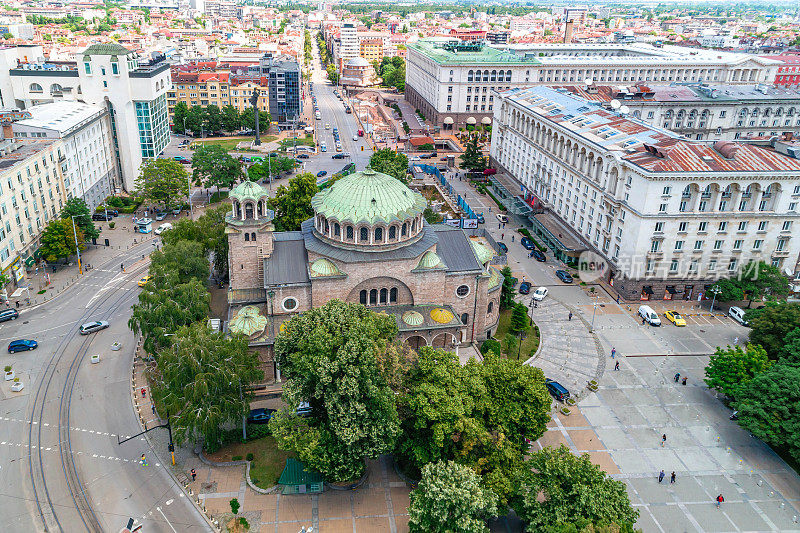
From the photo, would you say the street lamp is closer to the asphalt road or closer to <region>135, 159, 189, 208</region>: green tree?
the asphalt road

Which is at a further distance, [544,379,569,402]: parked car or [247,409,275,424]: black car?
[544,379,569,402]: parked car

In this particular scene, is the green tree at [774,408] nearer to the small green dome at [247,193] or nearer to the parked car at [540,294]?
the parked car at [540,294]

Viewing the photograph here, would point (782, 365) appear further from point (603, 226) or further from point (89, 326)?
point (89, 326)

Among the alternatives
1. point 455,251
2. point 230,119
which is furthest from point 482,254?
point 230,119

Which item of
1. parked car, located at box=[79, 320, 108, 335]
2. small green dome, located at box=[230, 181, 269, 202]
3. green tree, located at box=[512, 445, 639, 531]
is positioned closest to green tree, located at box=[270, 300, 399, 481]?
green tree, located at box=[512, 445, 639, 531]

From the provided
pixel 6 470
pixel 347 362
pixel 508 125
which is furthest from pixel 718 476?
pixel 508 125

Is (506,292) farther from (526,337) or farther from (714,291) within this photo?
(714,291)
